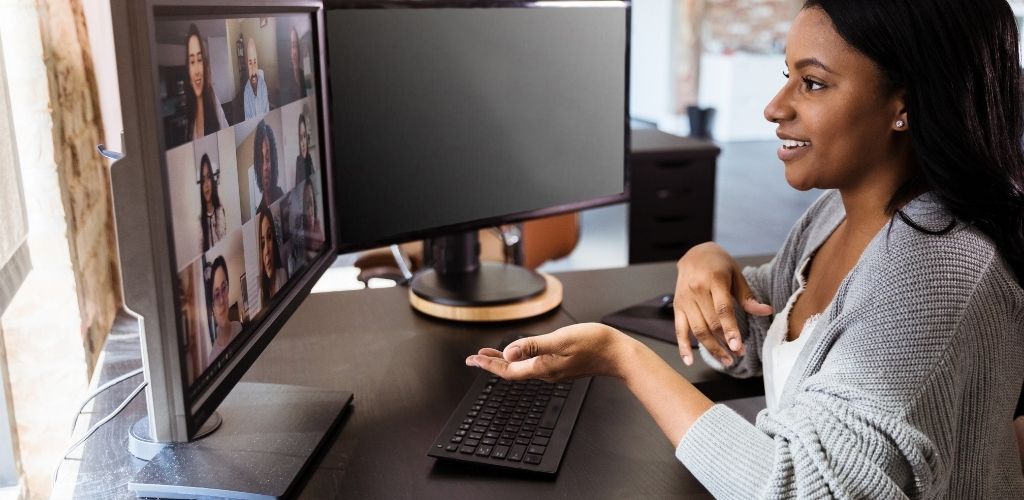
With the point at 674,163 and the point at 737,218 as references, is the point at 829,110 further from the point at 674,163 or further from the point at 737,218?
the point at 737,218

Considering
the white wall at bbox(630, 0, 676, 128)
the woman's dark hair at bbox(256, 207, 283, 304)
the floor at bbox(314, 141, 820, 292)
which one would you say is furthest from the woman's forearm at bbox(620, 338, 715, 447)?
the white wall at bbox(630, 0, 676, 128)

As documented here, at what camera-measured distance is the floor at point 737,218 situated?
4.27m

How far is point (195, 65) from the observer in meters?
0.75

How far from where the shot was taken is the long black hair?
2.82 feet

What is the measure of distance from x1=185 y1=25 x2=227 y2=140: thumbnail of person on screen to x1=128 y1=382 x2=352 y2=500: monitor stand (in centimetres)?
33

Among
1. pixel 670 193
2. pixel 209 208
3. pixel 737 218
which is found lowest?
pixel 737 218

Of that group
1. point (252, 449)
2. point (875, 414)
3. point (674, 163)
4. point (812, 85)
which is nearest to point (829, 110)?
point (812, 85)

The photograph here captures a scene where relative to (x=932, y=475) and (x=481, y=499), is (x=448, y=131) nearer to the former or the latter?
(x=481, y=499)

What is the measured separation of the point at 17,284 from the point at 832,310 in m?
1.16

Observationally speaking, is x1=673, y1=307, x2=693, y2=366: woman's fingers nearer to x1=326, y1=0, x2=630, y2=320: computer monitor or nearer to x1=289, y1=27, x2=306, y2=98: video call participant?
x1=326, y1=0, x2=630, y2=320: computer monitor

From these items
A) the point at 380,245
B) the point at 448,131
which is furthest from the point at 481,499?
the point at 448,131

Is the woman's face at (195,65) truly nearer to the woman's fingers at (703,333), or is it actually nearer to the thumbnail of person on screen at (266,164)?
the thumbnail of person on screen at (266,164)

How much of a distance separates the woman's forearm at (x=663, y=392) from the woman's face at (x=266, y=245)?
0.39m

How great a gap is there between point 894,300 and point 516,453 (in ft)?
1.34
